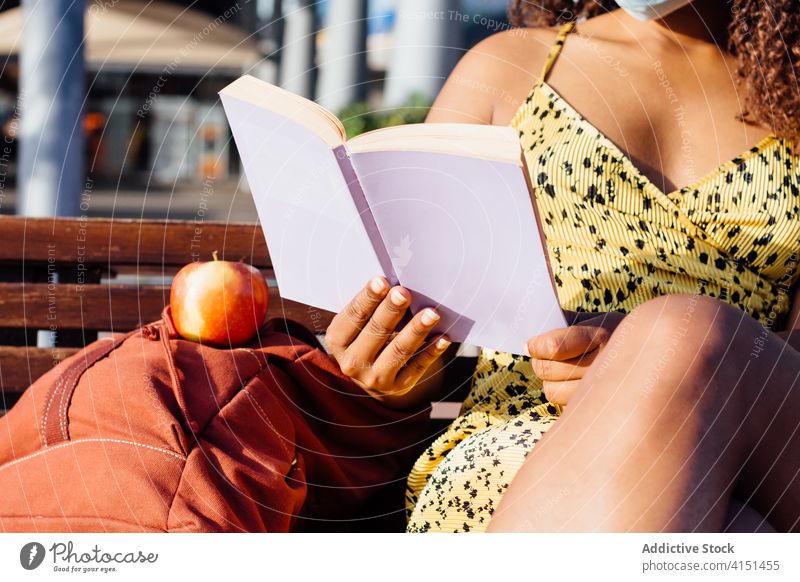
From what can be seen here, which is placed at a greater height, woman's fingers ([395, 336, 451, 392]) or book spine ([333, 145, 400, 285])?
book spine ([333, 145, 400, 285])

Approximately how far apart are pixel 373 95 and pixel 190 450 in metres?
13.3

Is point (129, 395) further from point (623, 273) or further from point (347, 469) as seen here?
point (623, 273)

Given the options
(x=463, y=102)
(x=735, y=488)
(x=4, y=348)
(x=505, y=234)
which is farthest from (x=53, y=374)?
(x=735, y=488)

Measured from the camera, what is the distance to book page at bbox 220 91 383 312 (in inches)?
42.1

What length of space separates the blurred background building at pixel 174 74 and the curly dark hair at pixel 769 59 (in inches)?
29.1

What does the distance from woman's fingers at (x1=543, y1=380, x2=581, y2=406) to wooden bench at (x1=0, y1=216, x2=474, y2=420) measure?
56 centimetres

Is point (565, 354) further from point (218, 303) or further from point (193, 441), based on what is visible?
point (218, 303)

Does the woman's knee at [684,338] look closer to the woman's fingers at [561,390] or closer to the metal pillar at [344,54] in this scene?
the woman's fingers at [561,390]

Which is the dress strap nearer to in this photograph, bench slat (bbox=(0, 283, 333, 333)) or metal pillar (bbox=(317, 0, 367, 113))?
bench slat (bbox=(0, 283, 333, 333))

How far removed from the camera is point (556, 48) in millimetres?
1563

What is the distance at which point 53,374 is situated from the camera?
1.25 m

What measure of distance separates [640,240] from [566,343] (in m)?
0.41

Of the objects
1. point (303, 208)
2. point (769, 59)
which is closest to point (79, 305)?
point (303, 208)

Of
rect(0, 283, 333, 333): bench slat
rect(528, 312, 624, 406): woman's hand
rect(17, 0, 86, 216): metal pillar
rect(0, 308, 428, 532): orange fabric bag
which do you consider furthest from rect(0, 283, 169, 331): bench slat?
rect(17, 0, 86, 216): metal pillar
